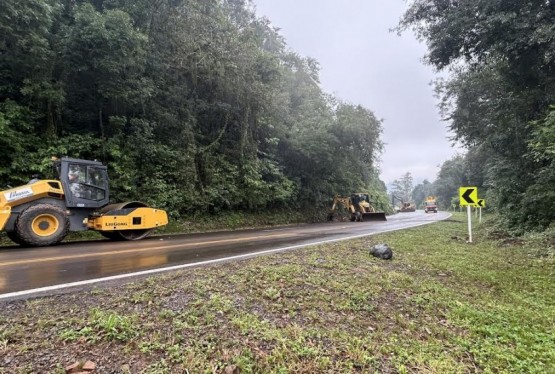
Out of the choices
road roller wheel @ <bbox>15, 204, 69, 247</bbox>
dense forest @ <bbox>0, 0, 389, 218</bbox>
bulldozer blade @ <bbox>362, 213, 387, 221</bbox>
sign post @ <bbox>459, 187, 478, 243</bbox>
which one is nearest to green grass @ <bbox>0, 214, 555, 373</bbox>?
sign post @ <bbox>459, 187, 478, 243</bbox>

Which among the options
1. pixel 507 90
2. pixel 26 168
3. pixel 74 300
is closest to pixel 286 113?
pixel 507 90

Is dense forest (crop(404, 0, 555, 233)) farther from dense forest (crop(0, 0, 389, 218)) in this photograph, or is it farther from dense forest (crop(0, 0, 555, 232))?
dense forest (crop(0, 0, 389, 218))

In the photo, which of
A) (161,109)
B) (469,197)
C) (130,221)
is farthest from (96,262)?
(469,197)

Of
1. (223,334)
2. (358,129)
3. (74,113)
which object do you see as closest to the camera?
(223,334)

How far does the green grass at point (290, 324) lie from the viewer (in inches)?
107

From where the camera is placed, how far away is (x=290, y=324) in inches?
134

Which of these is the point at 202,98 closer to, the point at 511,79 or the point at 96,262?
the point at 96,262

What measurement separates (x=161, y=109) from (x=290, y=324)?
1368 cm

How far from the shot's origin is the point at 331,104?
2630 cm

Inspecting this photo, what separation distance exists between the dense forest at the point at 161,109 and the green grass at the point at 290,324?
9292mm

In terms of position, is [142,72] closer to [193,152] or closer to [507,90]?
[193,152]

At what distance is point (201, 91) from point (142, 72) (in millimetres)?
4231

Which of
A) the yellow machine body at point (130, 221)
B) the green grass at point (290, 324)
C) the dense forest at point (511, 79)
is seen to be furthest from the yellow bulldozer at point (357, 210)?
the green grass at point (290, 324)

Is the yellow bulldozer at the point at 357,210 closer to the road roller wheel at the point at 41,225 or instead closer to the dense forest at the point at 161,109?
the dense forest at the point at 161,109
